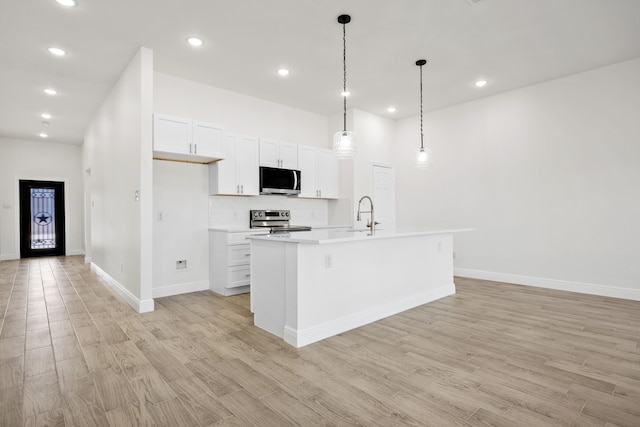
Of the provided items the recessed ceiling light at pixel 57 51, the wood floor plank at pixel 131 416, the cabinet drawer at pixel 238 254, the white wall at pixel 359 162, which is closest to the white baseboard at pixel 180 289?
the cabinet drawer at pixel 238 254

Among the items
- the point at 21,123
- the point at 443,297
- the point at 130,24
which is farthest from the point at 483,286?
the point at 21,123

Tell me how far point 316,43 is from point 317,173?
8.19 ft

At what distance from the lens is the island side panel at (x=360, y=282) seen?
112 inches

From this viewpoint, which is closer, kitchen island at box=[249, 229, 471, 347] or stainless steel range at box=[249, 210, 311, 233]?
kitchen island at box=[249, 229, 471, 347]

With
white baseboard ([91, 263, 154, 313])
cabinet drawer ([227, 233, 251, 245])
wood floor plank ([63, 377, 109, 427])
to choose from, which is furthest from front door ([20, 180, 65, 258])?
wood floor plank ([63, 377, 109, 427])

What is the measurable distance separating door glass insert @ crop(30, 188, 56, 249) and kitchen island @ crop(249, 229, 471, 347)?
8.78m

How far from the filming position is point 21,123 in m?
7.02

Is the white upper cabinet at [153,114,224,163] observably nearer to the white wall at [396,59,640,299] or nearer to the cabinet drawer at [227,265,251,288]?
the cabinet drawer at [227,265,251,288]

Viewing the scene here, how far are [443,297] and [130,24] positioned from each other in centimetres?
478

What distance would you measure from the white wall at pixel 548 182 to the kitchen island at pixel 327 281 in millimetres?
2250

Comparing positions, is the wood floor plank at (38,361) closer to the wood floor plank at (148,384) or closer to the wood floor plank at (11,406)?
the wood floor plank at (11,406)

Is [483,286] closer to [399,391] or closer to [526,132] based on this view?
[526,132]

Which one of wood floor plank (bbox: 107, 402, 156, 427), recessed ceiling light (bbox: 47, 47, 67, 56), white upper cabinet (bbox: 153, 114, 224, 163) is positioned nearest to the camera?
wood floor plank (bbox: 107, 402, 156, 427)

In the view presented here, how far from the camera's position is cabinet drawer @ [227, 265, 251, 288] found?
14.9 feet
